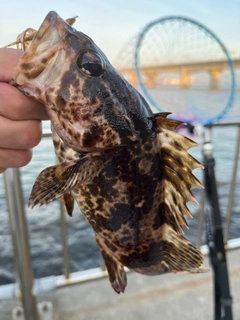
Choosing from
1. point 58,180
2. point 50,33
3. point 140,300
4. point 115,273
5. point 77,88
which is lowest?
point 140,300

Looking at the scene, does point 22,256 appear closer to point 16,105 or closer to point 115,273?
point 115,273

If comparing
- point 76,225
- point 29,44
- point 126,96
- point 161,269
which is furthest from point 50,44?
point 76,225

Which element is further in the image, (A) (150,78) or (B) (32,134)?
(A) (150,78)

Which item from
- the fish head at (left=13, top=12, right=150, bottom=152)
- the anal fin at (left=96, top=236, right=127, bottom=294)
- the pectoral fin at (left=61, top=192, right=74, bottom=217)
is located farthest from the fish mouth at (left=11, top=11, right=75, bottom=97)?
the anal fin at (left=96, top=236, right=127, bottom=294)

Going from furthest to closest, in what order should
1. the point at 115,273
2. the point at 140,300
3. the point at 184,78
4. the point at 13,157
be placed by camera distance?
the point at 140,300, the point at 184,78, the point at 115,273, the point at 13,157

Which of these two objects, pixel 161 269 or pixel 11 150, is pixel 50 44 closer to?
pixel 11 150

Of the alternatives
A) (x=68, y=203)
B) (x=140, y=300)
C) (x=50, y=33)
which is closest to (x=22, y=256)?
(x=140, y=300)

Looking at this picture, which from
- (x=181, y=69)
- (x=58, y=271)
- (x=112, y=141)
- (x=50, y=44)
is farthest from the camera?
(x=58, y=271)
